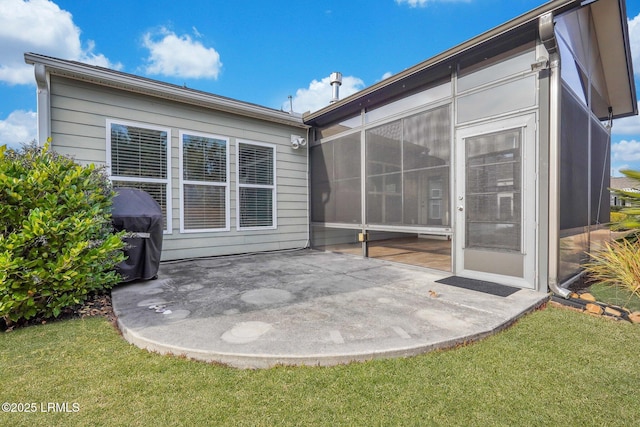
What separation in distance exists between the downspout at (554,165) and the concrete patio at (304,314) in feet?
0.99

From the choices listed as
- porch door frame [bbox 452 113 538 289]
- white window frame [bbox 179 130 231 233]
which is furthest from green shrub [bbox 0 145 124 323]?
porch door frame [bbox 452 113 538 289]

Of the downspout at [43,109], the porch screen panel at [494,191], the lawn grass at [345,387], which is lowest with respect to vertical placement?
the lawn grass at [345,387]

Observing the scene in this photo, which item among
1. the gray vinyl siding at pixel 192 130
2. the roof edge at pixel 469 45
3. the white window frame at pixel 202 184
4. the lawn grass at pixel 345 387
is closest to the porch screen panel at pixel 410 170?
the roof edge at pixel 469 45

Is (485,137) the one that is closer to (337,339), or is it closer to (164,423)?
(337,339)

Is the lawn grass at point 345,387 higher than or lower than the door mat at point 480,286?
lower

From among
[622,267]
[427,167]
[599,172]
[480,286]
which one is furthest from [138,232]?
[599,172]

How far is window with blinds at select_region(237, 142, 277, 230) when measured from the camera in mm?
6090

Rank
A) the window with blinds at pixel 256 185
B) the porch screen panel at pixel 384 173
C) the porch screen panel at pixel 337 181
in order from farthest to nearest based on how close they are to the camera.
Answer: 1. the window with blinds at pixel 256 185
2. the porch screen panel at pixel 337 181
3. the porch screen panel at pixel 384 173

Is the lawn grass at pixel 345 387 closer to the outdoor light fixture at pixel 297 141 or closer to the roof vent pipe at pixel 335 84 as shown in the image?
the outdoor light fixture at pixel 297 141

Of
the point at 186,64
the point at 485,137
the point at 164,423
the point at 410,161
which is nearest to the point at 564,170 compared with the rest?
the point at 485,137

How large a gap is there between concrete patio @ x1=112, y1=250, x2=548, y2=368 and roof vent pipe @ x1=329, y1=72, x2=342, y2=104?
428 cm

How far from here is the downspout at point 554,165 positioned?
324 centimetres

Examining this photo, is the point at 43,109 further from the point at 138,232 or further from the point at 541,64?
the point at 541,64

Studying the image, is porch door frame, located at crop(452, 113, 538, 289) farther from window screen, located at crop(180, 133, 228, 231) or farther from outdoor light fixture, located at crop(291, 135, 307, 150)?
window screen, located at crop(180, 133, 228, 231)
